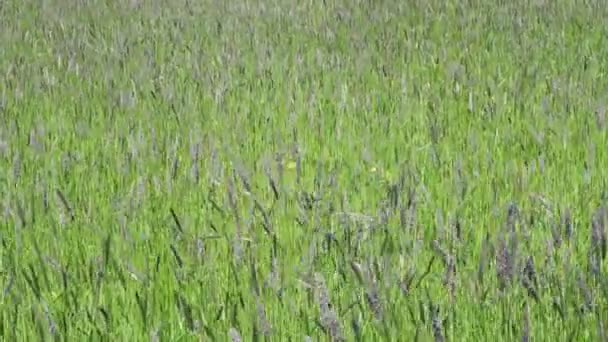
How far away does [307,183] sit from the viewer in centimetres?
338

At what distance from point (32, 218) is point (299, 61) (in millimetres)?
2899

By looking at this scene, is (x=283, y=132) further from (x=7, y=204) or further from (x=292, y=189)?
(x=7, y=204)

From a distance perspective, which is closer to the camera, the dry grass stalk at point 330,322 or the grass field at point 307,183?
the dry grass stalk at point 330,322

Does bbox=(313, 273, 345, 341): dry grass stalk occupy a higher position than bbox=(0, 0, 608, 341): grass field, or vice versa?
bbox=(313, 273, 345, 341): dry grass stalk

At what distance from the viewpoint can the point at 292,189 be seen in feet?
10.6

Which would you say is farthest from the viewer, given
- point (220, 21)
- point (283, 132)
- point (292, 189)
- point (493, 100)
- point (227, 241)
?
point (220, 21)

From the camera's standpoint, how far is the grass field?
7.07 feet

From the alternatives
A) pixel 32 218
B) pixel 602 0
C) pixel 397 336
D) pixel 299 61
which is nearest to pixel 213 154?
pixel 32 218

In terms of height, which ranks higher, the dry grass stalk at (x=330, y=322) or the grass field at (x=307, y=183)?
the dry grass stalk at (x=330, y=322)

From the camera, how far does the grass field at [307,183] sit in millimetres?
2154

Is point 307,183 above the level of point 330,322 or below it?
below

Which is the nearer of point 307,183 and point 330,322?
point 330,322

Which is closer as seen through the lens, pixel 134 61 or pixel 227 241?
pixel 227 241

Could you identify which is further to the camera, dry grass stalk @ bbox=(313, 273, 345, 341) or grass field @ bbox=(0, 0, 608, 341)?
grass field @ bbox=(0, 0, 608, 341)
